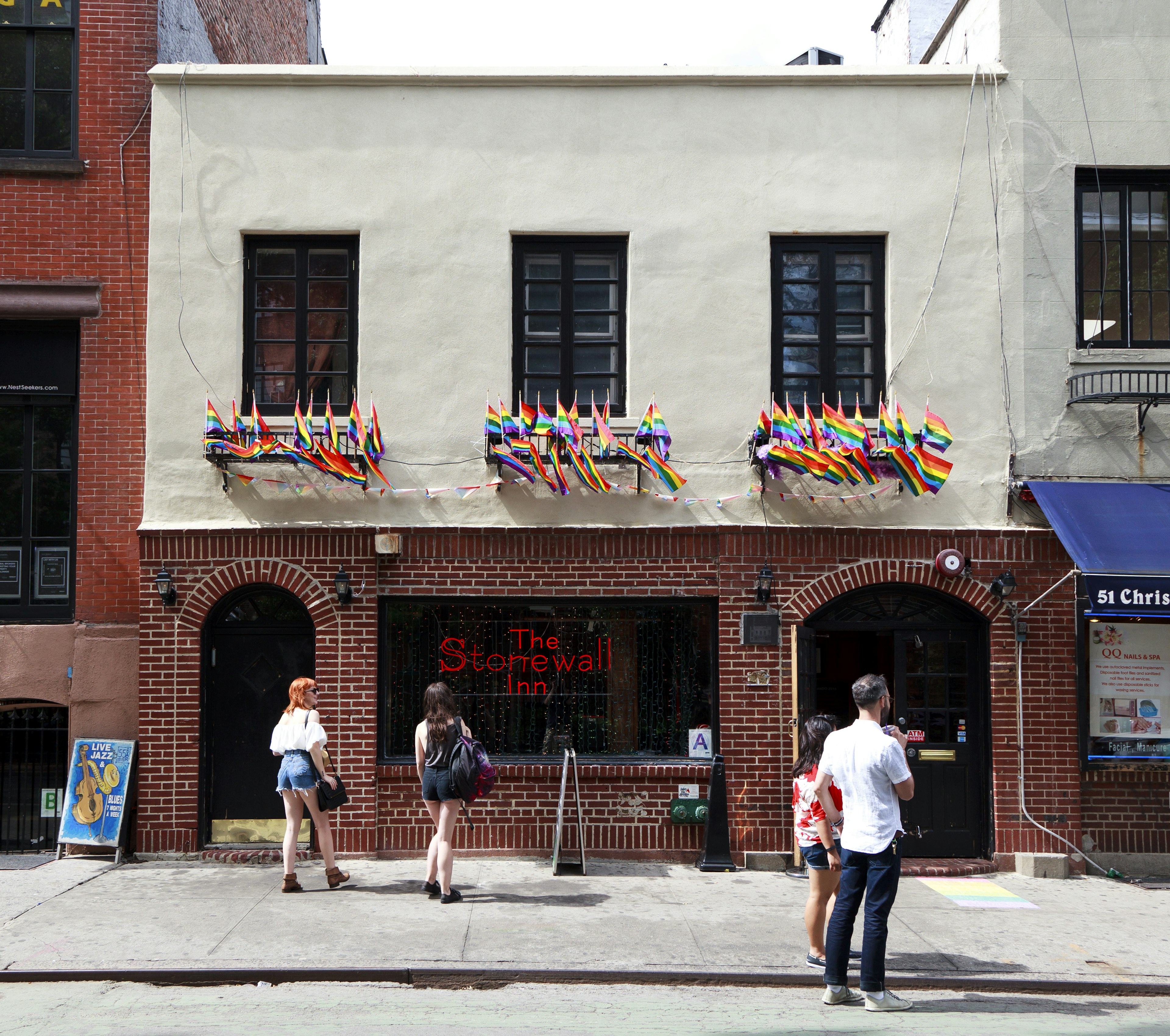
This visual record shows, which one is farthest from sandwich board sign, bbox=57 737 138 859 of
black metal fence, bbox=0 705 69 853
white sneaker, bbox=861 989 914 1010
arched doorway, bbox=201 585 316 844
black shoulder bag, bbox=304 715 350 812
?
white sneaker, bbox=861 989 914 1010

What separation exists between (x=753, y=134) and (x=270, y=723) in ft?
24.0

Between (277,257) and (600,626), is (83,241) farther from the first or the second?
(600,626)

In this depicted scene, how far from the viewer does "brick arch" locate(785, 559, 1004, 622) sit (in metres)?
11.0

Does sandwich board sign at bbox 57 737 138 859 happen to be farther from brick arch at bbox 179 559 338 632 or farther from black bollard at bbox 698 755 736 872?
black bollard at bbox 698 755 736 872

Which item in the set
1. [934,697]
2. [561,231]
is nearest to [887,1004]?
[934,697]

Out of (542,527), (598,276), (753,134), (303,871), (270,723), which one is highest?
(753,134)

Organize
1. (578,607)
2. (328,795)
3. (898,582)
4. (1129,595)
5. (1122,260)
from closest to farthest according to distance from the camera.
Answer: (328,795) → (1129,595) → (898,582) → (578,607) → (1122,260)

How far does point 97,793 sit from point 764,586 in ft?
21.3

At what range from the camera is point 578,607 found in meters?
11.2

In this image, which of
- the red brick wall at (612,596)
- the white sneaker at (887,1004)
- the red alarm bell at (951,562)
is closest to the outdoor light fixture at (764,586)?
the red brick wall at (612,596)

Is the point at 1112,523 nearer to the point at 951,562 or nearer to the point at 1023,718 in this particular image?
the point at 951,562

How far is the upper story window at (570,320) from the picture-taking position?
445 inches

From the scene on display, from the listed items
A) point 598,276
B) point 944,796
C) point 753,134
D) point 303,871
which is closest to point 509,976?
point 303,871

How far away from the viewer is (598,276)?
11406 millimetres
